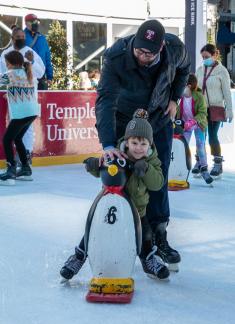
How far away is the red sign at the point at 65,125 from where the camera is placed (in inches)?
366

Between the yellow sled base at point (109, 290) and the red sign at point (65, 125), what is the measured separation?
545 centimetres

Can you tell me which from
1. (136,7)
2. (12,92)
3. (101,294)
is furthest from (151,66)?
(136,7)

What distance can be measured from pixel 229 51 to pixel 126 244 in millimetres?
23132

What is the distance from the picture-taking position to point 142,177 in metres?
3.70

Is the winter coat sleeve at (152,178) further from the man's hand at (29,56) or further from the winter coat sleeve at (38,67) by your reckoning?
the winter coat sleeve at (38,67)

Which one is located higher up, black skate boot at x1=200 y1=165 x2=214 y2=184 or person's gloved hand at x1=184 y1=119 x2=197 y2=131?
person's gloved hand at x1=184 y1=119 x2=197 y2=131

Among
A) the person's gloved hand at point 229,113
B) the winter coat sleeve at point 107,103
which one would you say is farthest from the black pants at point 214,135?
the winter coat sleeve at point 107,103

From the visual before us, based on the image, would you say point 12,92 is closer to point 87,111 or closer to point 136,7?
point 87,111

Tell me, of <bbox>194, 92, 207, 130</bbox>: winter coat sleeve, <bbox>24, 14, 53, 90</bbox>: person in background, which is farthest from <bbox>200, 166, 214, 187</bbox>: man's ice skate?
<bbox>24, 14, 53, 90</bbox>: person in background

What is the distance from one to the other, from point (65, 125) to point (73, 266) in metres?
5.80

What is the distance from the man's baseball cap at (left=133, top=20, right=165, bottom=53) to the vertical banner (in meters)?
7.87

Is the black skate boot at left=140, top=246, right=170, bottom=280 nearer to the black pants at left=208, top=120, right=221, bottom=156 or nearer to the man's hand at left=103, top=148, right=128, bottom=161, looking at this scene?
the man's hand at left=103, top=148, right=128, bottom=161

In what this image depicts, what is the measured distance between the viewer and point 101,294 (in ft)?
11.9

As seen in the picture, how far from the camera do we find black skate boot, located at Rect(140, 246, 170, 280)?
3.94m
